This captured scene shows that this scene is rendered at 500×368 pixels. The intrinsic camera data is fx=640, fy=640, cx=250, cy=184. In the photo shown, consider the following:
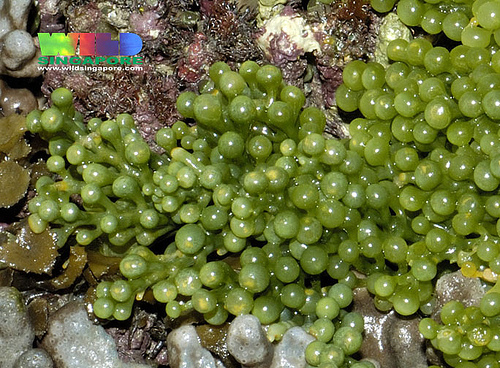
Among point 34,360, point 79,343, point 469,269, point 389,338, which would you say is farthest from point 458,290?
point 34,360

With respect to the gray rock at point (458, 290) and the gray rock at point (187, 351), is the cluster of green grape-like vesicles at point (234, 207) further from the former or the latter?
the gray rock at point (458, 290)

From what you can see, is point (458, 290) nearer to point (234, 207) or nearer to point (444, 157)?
point (444, 157)

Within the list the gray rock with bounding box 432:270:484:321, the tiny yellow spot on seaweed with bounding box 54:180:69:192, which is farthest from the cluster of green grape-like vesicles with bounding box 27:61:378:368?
the gray rock with bounding box 432:270:484:321

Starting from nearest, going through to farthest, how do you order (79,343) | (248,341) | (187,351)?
1. (248,341)
2. (187,351)
3. (79,343)

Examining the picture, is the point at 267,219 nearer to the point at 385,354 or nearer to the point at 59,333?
the point at 385,354

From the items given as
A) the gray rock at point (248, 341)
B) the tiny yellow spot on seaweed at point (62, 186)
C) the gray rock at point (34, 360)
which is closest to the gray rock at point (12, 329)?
the gray rock at point (34, 360)
